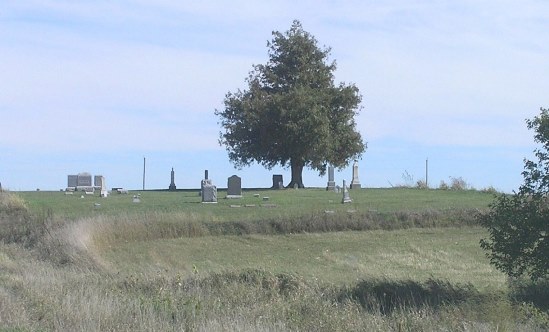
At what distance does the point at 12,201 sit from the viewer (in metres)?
40.4

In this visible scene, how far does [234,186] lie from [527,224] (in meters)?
28.1

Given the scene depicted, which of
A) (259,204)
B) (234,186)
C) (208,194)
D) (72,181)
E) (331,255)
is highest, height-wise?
(72,181)

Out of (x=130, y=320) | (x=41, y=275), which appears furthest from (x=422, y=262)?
(x=130, y=320)

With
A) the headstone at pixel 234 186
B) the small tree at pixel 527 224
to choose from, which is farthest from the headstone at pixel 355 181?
the small tree at pixel 527 224

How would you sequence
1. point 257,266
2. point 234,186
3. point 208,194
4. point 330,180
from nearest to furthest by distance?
point 257,266
point 208,194
point 234,186
point 330,180

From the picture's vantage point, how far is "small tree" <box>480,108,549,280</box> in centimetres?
2352

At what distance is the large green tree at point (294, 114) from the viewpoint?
61.9m

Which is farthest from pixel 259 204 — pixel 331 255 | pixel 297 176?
pixel 297 176

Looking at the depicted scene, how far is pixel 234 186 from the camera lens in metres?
50.3

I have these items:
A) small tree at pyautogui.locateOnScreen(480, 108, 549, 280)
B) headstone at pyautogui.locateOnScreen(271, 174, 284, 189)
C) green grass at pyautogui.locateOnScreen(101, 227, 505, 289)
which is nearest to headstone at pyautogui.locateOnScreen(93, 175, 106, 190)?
headstone at pyautogui.locateOnScreen(271, 174, 284, 189)

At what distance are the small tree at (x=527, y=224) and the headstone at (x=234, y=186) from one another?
86.8 feet

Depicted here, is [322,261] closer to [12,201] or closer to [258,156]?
[12,201]

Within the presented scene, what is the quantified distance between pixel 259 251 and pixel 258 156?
29.0 metres

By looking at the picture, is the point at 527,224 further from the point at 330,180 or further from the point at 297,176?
the point at 297,176
